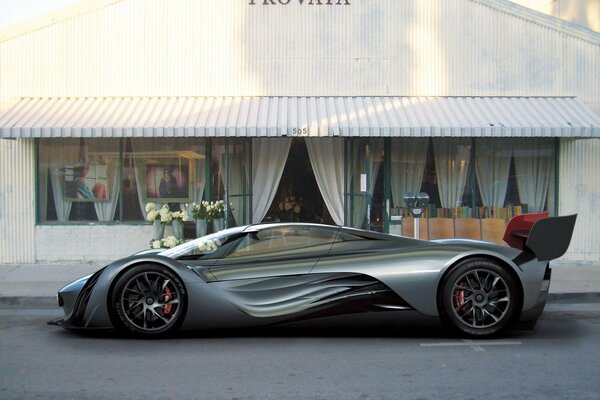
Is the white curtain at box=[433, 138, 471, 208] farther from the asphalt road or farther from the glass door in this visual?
the asphalt road

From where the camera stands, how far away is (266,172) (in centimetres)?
1313

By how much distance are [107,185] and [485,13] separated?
24.8 feet

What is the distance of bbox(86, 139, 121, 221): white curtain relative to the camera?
1302 cm

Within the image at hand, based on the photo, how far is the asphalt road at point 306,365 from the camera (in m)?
5.25

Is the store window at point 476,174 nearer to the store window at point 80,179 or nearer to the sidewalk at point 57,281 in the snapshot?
the sidewalk at point 57,281

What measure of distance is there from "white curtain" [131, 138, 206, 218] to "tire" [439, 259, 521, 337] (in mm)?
7163

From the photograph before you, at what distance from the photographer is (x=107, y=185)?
13.0 metres

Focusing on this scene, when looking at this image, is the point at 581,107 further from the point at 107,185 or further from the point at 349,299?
the point at 107,185

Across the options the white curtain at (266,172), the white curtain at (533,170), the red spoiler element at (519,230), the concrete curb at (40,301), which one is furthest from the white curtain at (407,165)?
the red spoiler element at (519,230)

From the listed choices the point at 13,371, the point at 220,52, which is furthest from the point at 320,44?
the point at 13,371

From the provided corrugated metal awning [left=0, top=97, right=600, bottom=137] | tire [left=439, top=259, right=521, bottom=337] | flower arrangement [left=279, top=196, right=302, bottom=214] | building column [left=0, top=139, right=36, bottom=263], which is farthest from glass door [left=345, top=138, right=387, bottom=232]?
tire [left=439, top=259, right=521, bottom=337]

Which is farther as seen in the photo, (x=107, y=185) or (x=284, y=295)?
(x=107, y=185)

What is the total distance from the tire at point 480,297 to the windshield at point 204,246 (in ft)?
7.29

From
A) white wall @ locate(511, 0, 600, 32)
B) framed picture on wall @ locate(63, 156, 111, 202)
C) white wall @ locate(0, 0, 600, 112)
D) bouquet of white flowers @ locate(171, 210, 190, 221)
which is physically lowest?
bouquet of white flowers @ locate(171, 210, 190, 221)
